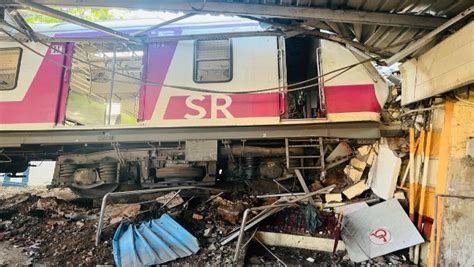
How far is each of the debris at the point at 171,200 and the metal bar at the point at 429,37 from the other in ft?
11.5

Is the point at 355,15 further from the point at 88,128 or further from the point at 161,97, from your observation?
the point at 88,128

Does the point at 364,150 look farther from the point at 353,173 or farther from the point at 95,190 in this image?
the point at 95,190

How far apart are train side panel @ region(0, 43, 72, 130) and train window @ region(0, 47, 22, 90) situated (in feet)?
0.23

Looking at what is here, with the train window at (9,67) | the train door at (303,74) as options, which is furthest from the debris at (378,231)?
the train window at (9,67)

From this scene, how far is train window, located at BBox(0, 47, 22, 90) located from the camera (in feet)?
16.0

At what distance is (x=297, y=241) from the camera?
422 centimetres

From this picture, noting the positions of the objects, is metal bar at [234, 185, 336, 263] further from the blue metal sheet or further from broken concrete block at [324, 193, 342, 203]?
the blue metal sheet

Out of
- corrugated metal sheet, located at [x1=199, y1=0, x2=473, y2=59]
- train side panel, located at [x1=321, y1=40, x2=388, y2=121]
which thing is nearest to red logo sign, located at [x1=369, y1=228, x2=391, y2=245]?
train side panel, located at [x1=321, y1=40, x2=388, y2=121]

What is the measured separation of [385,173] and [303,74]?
278 cm

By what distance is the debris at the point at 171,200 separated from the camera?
15.2 ft

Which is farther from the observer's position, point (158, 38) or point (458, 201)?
point (158, 38)

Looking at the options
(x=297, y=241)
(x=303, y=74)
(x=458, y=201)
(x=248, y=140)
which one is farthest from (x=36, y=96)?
(x=458, y=201)

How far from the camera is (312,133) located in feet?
14.4

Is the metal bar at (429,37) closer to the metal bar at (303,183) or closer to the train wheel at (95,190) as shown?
the metal bar at (303,183)
